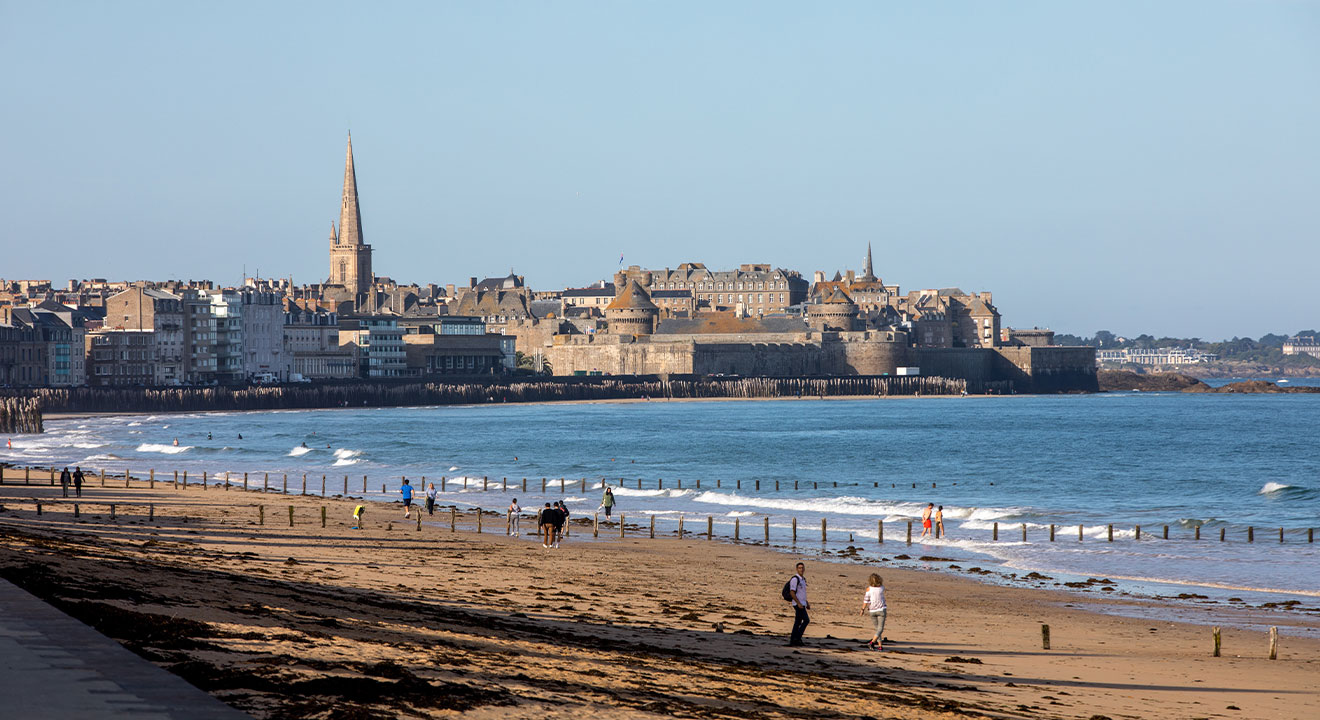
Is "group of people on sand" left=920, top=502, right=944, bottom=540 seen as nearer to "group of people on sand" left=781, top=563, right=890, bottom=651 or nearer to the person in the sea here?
"group of people on sand" left=781, top=563, right=890, bottom=651

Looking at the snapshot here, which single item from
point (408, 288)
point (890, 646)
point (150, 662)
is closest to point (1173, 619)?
point (890, 646)

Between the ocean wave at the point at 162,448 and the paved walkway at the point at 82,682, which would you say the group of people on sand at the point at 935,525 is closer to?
the paved walkway at the point at 82,682

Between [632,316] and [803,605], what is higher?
[632,316]

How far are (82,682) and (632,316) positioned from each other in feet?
457

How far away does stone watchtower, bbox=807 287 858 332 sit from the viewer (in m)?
153

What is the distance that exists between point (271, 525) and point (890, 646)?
17.3 meters

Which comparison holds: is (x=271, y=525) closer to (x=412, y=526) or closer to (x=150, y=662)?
(x=412, y=526)

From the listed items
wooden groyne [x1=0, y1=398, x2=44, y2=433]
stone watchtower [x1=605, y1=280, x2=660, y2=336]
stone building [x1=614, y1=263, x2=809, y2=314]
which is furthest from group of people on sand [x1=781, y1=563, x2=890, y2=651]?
stone building [x1=614, y1=263, x2=809, y2=314]

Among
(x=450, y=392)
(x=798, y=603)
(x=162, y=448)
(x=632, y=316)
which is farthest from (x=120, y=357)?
(x=798, y=603)

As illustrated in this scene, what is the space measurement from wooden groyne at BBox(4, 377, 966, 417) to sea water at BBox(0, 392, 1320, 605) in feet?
11.1

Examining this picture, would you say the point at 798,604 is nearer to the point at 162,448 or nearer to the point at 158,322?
the point at 162,448

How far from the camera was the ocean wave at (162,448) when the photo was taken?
64.1 metres

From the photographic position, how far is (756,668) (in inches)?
575

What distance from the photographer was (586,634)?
53.8 feet
